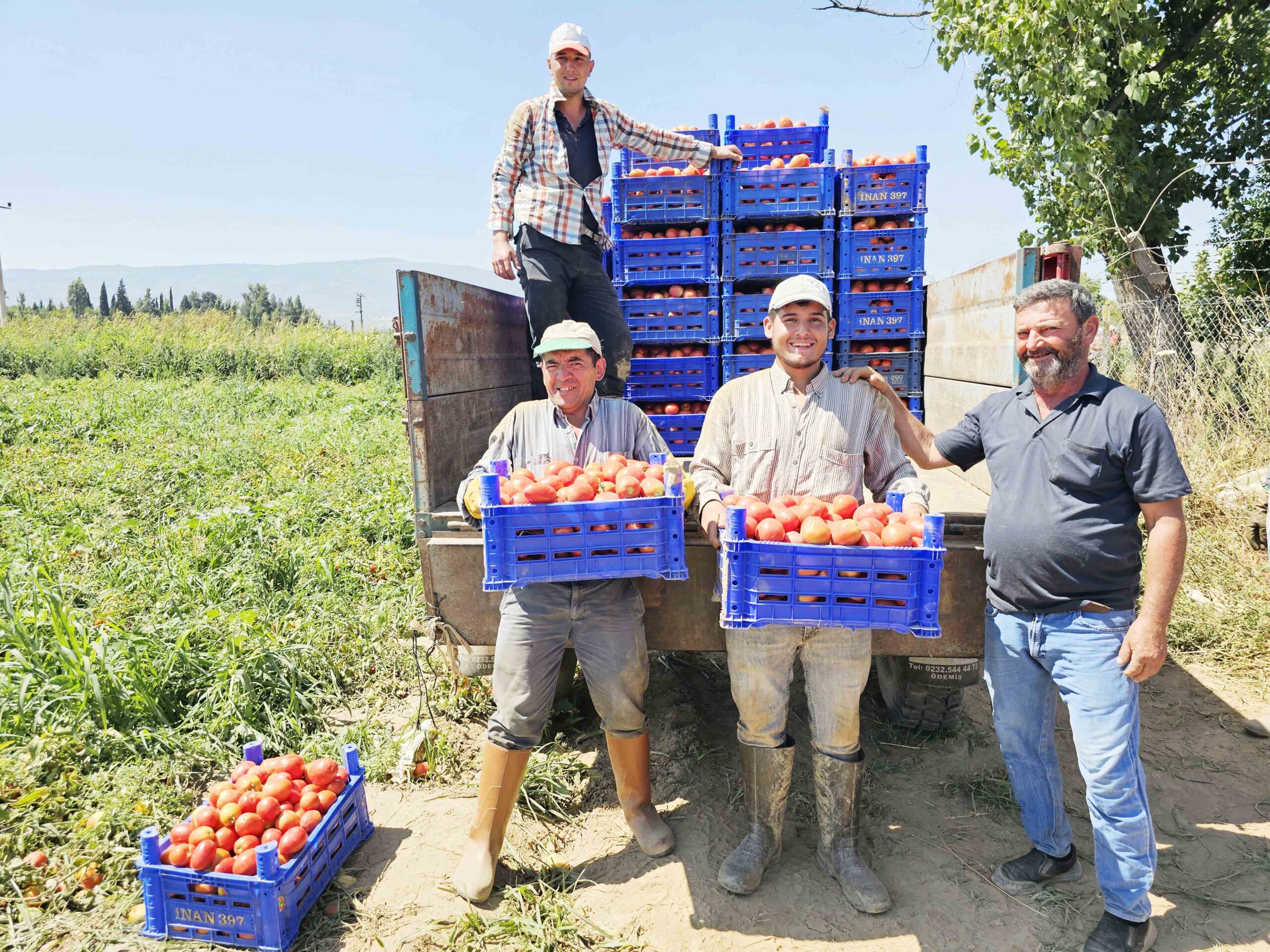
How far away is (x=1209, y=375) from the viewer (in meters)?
8.52

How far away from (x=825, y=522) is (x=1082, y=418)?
1.05 meters

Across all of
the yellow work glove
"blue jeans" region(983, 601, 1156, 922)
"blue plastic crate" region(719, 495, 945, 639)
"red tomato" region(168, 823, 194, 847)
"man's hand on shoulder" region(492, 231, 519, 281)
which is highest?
"man's hand on shoulder" region(492, 231, 519, 281)

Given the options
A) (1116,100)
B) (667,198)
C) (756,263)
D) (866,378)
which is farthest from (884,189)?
(1116,100)

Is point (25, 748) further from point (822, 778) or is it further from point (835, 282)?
point (835, 282)

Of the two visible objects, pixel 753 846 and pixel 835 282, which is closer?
pixel 753 846

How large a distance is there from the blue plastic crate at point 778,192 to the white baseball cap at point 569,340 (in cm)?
242

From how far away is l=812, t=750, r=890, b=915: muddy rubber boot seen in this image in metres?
3.11

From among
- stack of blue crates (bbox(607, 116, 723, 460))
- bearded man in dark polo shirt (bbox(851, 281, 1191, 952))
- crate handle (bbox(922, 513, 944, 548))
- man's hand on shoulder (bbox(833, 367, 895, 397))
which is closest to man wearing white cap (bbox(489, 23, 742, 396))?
stack of blue crates (bbox(607, 116, 723, 460))

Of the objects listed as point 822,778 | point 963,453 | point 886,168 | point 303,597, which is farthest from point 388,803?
point 886,168

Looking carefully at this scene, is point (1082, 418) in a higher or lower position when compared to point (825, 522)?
higher

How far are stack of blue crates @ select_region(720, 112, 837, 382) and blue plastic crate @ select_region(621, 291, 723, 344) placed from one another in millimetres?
82

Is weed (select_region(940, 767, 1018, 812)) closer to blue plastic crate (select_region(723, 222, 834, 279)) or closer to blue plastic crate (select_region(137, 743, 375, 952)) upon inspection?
blue plastic crate (select_region(137, 743, 375, 952))

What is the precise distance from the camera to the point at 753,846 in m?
3.29

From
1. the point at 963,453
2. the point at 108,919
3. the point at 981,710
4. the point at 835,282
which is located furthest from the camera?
the point at 835,282
